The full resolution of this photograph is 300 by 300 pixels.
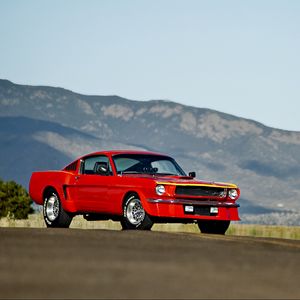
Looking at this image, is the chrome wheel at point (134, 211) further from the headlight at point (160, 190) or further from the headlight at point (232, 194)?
the headlight at point (232, 194)

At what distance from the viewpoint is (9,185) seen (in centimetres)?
4447

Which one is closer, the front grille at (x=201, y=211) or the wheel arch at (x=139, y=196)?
the wheel arch at (x=139, y=196)

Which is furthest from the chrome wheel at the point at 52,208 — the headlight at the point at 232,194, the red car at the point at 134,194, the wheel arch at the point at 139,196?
the headlight at the point at 232,194

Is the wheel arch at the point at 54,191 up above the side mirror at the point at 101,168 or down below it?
below

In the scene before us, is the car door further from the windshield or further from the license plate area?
the license plate area

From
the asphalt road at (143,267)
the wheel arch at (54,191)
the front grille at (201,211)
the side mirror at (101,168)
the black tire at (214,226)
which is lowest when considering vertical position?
the black tire at (214,226)

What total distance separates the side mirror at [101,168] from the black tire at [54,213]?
3.50ft

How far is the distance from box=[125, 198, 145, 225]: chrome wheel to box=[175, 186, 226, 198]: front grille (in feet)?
2.27

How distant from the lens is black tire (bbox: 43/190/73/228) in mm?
20453

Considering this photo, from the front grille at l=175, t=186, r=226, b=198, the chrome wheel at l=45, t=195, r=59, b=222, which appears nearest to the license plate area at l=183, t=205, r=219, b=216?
the front grille at l=175, t=186, r=226, b=198

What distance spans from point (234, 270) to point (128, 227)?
786cm

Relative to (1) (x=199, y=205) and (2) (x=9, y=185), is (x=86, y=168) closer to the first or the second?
(1) (x=199, y=205)

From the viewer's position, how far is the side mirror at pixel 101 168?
1953 cm

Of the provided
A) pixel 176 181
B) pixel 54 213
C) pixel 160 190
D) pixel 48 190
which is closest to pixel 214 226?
pixel 176 181
